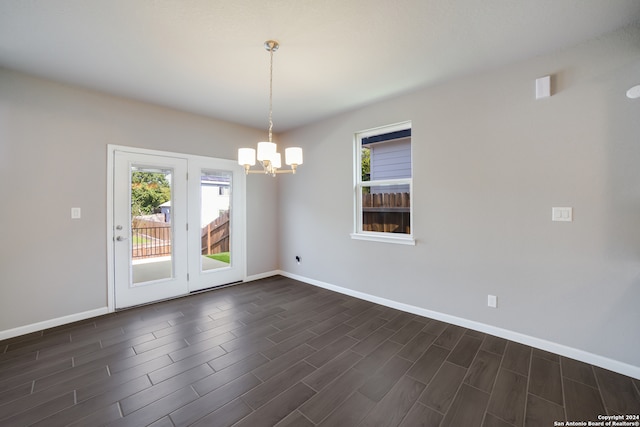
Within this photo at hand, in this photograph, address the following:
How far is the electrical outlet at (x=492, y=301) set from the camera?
2.66 meters

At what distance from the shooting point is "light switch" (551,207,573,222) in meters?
2.29

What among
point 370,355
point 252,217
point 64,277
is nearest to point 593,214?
point 370,355

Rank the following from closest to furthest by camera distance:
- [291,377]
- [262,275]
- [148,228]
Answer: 1. [291,377]
2. [148,228]
3. [262,275]

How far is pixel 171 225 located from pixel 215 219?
661 mm

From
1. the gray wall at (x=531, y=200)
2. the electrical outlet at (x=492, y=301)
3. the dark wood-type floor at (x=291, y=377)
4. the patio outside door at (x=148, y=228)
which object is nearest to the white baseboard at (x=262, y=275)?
the patio outside door at (x=148, y=228)

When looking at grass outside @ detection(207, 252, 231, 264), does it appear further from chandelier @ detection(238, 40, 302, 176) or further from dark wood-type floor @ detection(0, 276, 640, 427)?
chandelier @ detection(238, 40, 302, 176)

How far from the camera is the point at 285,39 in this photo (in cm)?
220

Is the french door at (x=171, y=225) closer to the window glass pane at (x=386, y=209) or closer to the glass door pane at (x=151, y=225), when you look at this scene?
the glass door pane at (x=151, y=225)

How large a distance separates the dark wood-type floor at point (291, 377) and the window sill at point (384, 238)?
92 cm

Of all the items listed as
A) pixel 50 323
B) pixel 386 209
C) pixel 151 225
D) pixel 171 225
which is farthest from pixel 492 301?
pixel 50 323

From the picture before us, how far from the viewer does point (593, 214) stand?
219 centimetres

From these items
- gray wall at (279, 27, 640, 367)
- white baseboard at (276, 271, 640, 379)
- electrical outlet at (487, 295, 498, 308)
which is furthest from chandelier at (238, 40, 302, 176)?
electrical outlet at (487, 295, 498, 308)

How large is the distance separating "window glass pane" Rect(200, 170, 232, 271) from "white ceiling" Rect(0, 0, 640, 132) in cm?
145

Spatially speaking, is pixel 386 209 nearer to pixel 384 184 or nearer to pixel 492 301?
pixel 384 184
